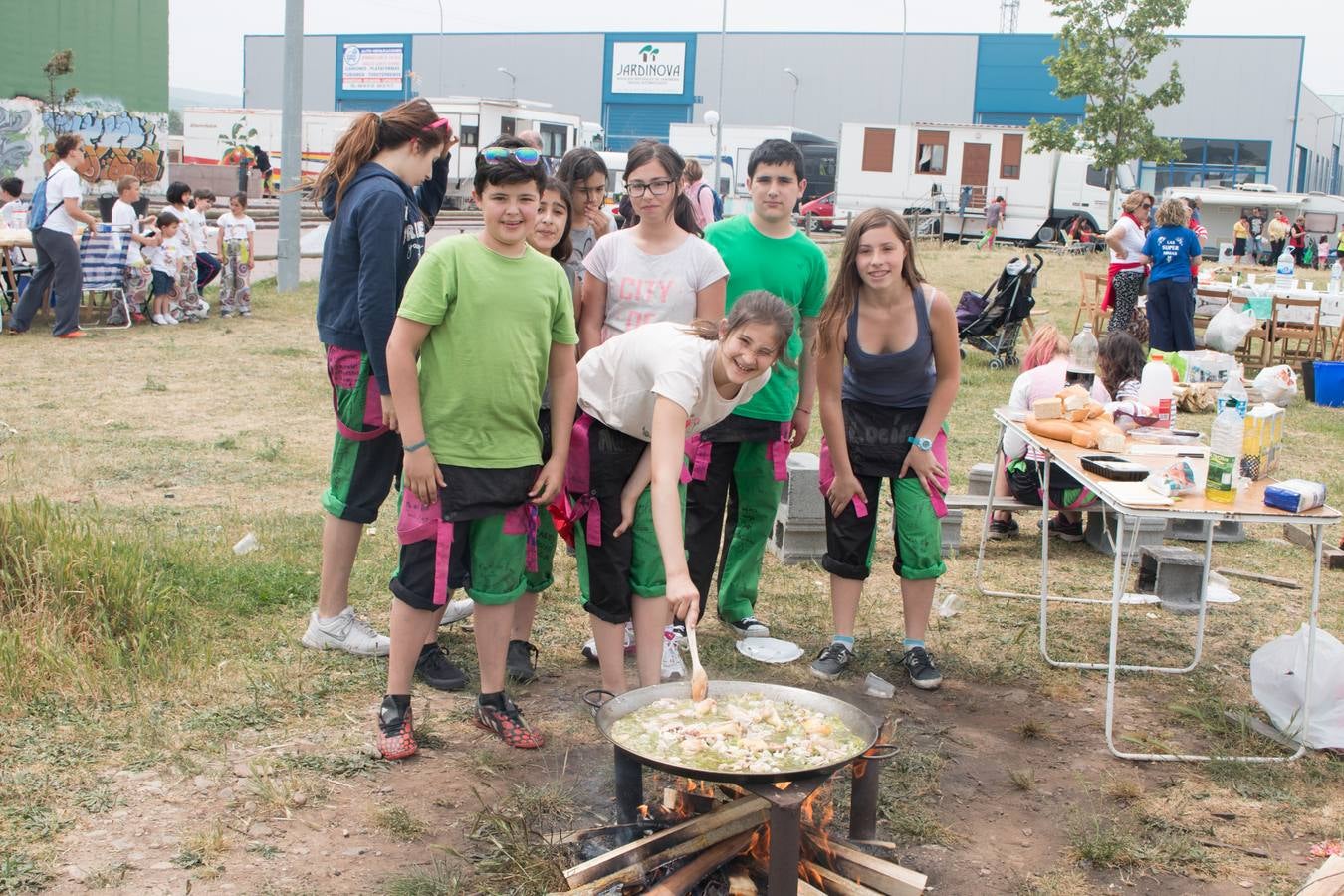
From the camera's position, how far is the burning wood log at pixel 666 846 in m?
2.73

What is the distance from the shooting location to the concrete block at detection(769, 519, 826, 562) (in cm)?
600

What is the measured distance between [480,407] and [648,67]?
59567 millimetres

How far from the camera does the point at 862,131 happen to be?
Answer: 33.6 metres

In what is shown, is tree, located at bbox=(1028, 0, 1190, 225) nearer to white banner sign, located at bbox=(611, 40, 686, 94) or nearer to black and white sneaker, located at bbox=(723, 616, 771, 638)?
black and white sneaker, located at bbox=(723, 616, 771, 638)

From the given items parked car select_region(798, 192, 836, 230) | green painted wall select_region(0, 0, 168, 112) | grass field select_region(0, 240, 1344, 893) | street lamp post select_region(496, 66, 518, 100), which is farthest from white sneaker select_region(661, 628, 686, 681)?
street lamp post select_region(496, 66, 518, 100)

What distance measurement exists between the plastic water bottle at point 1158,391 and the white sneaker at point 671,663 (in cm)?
255

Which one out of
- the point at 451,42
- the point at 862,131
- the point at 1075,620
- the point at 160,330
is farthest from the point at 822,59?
the point at 1075,620

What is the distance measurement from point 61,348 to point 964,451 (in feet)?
26.8

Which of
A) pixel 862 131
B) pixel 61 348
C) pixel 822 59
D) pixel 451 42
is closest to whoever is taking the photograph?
pixel 61 348

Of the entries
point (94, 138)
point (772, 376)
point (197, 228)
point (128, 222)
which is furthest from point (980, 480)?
point (94, 138)

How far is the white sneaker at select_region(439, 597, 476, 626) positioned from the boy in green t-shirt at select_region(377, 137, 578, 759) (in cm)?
115

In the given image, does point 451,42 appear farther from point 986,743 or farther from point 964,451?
point 986,743

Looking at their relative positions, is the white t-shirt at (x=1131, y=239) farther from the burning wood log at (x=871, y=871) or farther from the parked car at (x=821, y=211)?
the parked car at (x=821, y=211)

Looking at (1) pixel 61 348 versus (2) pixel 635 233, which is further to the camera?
(1) pixel 61 348
